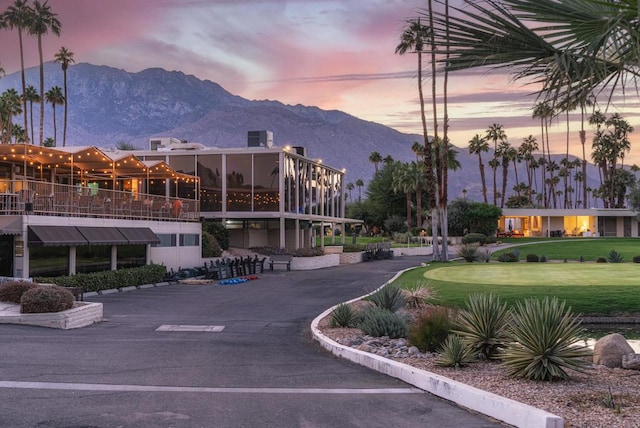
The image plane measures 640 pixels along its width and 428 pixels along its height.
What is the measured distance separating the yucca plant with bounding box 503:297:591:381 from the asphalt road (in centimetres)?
147

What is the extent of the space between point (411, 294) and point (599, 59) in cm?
1306

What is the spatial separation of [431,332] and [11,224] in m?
16.9

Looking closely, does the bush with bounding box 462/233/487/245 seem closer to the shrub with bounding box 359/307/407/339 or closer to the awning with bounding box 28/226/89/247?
the awning with bounding box 28/226/89/247

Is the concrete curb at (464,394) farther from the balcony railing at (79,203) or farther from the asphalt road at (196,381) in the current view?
the balcony railing at (79,203)

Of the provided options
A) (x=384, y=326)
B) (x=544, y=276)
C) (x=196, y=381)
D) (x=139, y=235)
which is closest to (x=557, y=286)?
(x=544, y=276)

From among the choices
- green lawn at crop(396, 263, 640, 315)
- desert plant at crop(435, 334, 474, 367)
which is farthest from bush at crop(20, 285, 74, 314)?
green lawn at crop(396, 263, 640, 315)

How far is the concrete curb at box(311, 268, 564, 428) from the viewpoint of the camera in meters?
7.03

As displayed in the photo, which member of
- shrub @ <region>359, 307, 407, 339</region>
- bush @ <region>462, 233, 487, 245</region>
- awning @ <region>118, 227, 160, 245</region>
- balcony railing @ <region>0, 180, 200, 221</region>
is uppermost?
balcony railing @ <region>0, 180, 200, 221</region>

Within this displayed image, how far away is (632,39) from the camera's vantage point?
234 inches

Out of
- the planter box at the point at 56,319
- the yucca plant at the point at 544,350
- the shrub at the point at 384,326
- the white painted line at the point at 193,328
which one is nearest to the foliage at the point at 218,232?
the planter box at the point at 56,319

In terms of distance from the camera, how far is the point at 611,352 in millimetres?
10500

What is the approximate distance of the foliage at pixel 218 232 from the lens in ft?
136

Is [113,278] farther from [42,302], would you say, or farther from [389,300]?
[389,300]

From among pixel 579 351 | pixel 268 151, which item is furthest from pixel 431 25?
pixel 268 151
